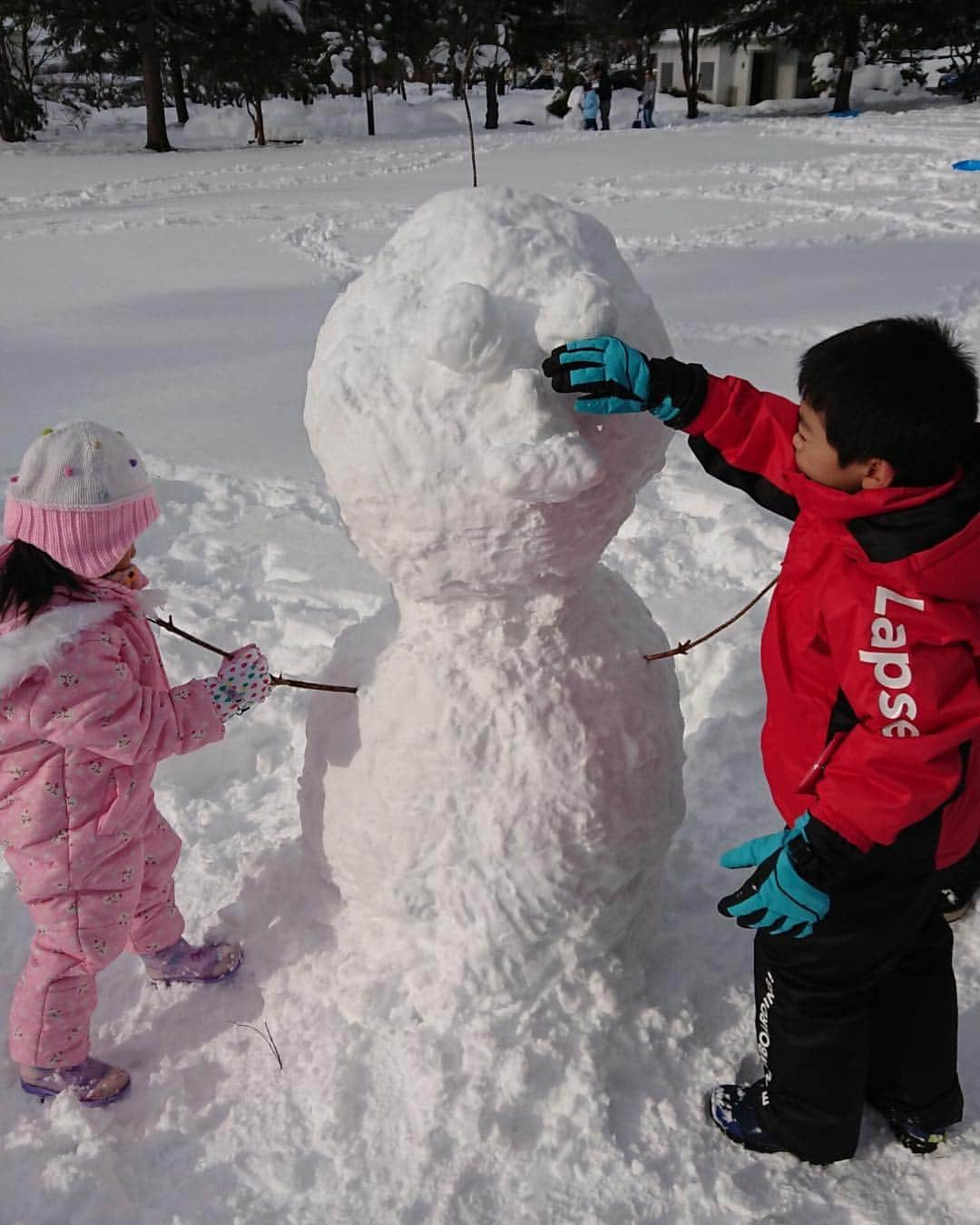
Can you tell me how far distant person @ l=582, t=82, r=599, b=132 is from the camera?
58.7 feet

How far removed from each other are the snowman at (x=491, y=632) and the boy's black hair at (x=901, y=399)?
0.88 feet

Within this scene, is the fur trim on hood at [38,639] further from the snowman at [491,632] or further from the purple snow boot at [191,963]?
the purple snow boot at [191,963]

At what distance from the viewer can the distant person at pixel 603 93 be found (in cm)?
1797

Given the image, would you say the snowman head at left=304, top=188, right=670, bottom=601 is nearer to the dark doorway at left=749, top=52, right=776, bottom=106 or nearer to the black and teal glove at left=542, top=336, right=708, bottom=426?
the black and teal glove at left=542, top=336, right=708, bottom=426

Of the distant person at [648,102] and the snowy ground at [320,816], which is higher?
the distant person at [648,102]

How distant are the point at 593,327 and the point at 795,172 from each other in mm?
10586

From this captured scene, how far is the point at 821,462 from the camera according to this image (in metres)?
1.22

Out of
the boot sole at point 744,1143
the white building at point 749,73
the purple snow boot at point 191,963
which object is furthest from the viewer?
the white building at point 749,73

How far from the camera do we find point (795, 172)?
10.3m

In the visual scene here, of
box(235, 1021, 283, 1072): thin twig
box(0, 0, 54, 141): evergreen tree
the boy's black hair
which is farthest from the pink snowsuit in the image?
box(0, 0, 54, 141): evergreen tree

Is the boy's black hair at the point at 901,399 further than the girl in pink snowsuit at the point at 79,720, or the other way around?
the girl in pink snowsuit at the point at 79,720

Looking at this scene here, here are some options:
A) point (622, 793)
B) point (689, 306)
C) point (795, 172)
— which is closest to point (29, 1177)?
point (622, 793)

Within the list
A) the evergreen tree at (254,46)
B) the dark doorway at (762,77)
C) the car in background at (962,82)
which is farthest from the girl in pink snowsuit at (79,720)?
the dark doorway at (762,77)

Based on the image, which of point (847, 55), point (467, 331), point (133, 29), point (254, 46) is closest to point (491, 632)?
point (467, 331)
